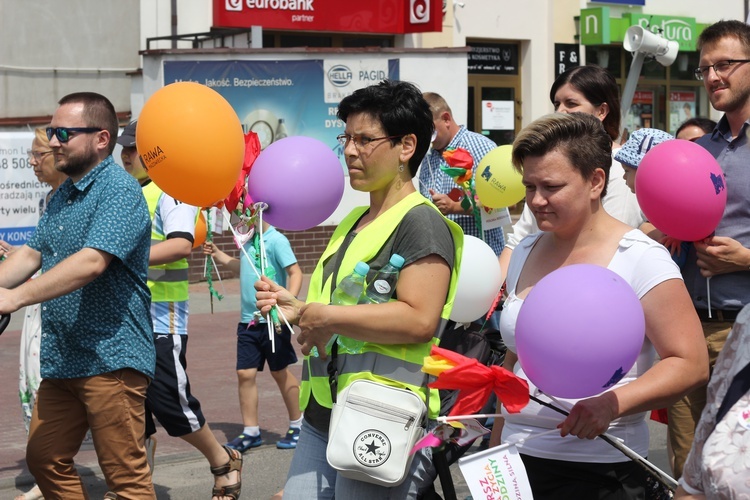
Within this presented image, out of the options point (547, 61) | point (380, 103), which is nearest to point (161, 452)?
point (380, 103)

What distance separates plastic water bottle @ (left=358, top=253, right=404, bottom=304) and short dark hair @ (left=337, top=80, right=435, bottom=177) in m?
0.46

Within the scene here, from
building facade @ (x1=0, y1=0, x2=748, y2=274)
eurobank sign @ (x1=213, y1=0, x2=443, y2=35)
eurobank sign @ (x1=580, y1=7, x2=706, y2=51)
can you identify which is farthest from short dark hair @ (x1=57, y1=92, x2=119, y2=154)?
eurobank sign @ (x1=580, y1=7, x2=706, y2=51)

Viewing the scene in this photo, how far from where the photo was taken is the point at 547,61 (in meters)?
20.1

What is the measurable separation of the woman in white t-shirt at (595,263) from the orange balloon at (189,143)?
1.31 meters

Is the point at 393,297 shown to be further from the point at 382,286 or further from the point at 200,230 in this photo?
the point at 200,230

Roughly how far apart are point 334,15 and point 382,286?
46.3 ft

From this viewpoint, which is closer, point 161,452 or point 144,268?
point 144,268

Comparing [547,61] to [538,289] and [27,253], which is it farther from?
[538,289]

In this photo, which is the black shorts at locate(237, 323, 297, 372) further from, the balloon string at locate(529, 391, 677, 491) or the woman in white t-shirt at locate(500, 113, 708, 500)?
the balloon string at locate(529, 391, 677, 491)

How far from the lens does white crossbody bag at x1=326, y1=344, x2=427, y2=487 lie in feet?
11.8

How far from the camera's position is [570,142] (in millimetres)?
3348

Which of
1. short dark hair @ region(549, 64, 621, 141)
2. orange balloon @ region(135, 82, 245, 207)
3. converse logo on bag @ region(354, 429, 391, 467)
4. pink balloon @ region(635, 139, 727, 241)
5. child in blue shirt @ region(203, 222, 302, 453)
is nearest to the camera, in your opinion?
converse logo on bag @ region(354, 429, 391, 467)

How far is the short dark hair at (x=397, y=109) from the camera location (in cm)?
393

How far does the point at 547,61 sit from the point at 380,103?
657 inches
